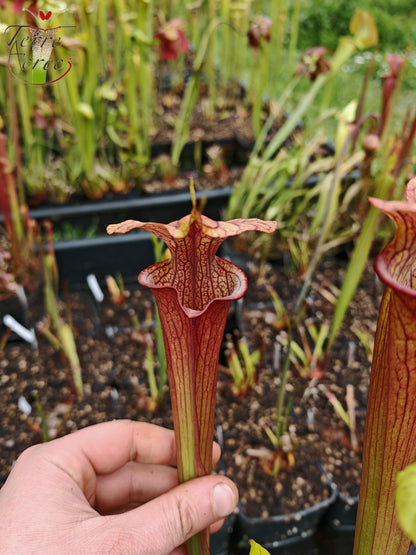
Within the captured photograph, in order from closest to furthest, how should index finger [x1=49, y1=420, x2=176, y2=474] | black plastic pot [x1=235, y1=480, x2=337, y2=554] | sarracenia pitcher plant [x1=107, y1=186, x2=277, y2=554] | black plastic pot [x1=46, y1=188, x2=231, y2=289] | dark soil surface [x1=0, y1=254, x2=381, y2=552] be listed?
sarracenia pitcher plant [x1=107, y1=186, x2=277, y2=554] < index finger [x1=49, y1=420, x2=176, y2=474] < black plastic pot [x1=235, y1=480, x2=337, y2=554] < dark soil surface [x1=0, y1=254, x2=381, y2=552] < black plastic pot [x1=46, y1=188, x2=231, y2=289]

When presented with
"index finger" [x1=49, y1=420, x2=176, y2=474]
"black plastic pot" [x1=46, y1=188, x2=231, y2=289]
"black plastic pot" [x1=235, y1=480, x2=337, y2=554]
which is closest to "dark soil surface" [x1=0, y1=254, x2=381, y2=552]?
"black plastic pot" [x1=235, y1=480, x2=337, y2=554]

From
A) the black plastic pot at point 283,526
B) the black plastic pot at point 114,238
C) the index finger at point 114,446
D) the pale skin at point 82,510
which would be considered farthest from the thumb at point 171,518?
the black plastic pot at point 114,238

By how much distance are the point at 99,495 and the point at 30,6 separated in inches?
65.5

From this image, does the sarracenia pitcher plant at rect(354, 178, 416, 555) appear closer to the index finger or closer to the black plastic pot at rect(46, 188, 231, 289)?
the index finger

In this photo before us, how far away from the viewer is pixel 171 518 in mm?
700

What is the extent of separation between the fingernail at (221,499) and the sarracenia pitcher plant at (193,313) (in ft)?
0.19

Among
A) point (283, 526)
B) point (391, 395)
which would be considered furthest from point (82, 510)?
point (283, 526)

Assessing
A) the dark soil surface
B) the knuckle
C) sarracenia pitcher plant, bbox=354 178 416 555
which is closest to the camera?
sarracenia pitcher plant, bbox=354 178 416 555

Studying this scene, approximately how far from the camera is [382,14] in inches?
227

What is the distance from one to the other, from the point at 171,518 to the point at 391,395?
1.26 ft

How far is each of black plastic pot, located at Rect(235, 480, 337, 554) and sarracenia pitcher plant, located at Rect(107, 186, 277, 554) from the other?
23.8 inches

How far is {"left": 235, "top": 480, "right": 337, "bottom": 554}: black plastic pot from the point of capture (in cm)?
119

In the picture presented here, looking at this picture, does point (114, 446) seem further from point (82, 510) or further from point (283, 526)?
point (283, 526)

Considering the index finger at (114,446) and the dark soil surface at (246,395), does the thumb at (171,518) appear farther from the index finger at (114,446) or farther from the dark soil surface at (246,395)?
the dark soil surface at (246,395)
